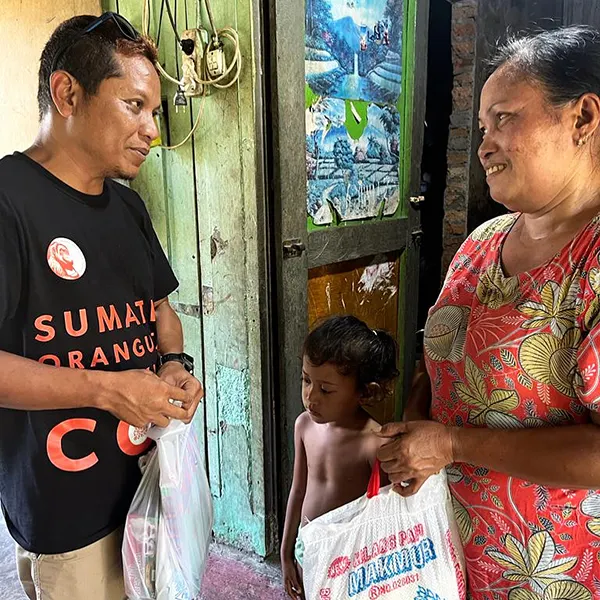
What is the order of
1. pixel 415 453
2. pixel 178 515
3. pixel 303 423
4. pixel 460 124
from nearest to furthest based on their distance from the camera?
pixel 415 453
pixel 178 515
pixel 303 423
pixel 460 124

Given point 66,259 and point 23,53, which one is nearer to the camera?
point 66,259

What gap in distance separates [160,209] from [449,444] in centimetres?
161

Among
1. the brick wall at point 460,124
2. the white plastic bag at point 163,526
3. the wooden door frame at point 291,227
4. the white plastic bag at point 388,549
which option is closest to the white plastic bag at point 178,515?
the white plastic bag at point 163,526

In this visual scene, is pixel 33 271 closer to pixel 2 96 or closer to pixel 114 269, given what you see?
pixel 114 269

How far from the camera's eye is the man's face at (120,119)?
3.83ft

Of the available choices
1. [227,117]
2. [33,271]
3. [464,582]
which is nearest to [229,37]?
[227,117]

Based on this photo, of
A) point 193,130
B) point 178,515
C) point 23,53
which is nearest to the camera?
point 178,515

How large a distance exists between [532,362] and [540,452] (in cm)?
16

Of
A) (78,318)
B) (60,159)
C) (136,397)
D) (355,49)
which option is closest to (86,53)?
(60,159)

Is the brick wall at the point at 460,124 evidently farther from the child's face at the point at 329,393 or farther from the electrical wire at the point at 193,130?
the child's face at the point at 329,393

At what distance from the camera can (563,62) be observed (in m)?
1.00

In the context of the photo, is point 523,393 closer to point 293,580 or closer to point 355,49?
point 293,580

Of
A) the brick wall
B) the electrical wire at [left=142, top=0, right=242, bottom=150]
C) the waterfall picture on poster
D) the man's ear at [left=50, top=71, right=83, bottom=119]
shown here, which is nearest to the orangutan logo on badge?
the man's ear at [left=50, top=71, right=83, bottom=119]

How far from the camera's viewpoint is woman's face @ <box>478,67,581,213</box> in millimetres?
1004
